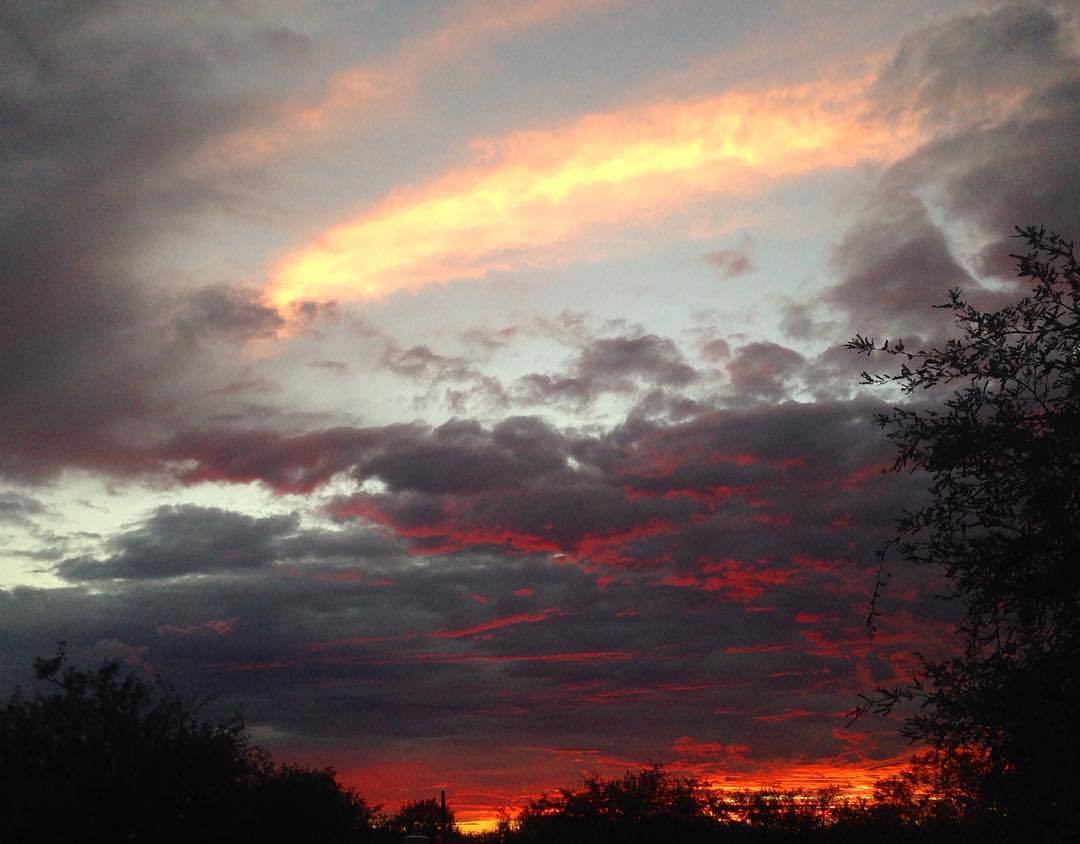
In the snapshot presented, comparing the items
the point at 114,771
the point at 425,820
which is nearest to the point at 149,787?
the point at 114,771

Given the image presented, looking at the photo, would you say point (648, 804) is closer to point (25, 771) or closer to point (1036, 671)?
point (25, 771)

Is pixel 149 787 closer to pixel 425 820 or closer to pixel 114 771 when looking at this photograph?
pixel 114 771

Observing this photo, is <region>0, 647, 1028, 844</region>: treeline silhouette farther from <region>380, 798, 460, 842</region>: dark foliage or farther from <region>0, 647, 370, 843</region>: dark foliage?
<region>380, 798, 460, 842</region>: dark foliage

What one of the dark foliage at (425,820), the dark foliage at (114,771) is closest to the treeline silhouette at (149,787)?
the dark foliage at (114,771)

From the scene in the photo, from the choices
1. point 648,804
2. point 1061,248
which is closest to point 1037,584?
point 1061,248

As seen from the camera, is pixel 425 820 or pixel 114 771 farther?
pixel 425 820

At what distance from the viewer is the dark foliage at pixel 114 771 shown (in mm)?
24239

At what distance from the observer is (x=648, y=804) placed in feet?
125

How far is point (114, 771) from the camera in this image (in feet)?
83.1

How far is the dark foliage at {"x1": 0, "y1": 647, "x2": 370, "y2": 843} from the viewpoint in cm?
2424

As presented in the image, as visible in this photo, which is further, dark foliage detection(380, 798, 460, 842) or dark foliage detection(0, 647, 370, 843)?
dark foliage detection(380, 798, 460, 842)

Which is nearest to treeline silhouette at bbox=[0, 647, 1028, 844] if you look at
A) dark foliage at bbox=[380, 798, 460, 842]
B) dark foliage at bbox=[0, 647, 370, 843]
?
dark foliage at bbox=[0, 647, 370, 843]

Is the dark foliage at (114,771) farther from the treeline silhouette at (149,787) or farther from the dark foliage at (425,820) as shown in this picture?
the dark foliage at (425,820)

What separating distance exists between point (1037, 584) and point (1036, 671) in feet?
3.30
